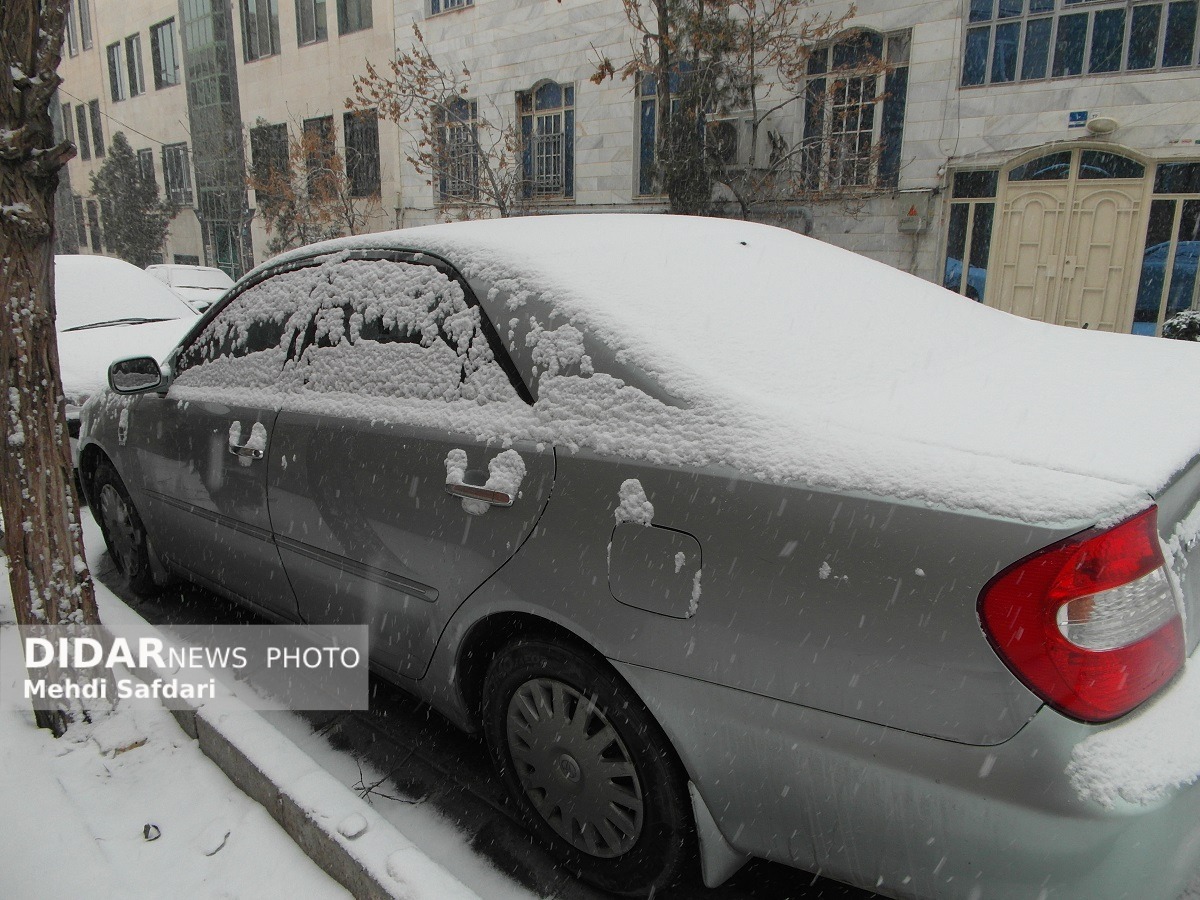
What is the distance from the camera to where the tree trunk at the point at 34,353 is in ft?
6.85

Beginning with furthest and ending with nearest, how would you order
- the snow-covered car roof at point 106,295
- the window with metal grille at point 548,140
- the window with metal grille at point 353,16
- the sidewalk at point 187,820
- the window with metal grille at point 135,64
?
the window with metal grille at point 135,64 < the window with metal grille at point 353,16 < the window with metal grille at point 548,140 < the snow-covered car roof at point 106,295 < the sidewalk at point 187,820

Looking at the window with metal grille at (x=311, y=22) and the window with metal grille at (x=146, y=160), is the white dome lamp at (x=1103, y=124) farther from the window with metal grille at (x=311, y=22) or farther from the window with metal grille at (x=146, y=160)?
the window with metal grille at (x=146, y=160)

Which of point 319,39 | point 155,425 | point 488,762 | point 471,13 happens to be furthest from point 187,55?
point 488,762

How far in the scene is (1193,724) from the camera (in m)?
1.39

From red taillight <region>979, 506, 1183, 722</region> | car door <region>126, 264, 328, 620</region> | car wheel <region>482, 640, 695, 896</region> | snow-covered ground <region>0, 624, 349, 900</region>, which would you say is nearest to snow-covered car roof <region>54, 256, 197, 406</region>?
car door <region>126, 264, 328, 620</region>

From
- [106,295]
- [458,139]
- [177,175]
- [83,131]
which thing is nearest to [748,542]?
[106,295]

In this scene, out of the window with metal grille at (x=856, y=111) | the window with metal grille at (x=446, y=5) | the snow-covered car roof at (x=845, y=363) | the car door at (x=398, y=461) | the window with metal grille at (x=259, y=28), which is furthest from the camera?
the window with metal grille at (x=259, y=28)

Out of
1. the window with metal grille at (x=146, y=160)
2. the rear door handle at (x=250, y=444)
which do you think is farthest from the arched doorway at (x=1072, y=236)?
the window with metal grille at (x=146, y=160)

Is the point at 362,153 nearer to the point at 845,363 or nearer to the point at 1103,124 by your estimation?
the point at 1103,124

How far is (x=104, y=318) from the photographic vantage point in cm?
696

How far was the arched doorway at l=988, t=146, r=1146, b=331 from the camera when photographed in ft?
32.9

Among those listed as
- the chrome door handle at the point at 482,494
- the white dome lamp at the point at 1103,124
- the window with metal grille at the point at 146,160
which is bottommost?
the chrome door handle at the point at 482,494

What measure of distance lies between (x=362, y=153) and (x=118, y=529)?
60.0 ft

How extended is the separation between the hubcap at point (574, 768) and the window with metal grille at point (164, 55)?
32.0 metres
